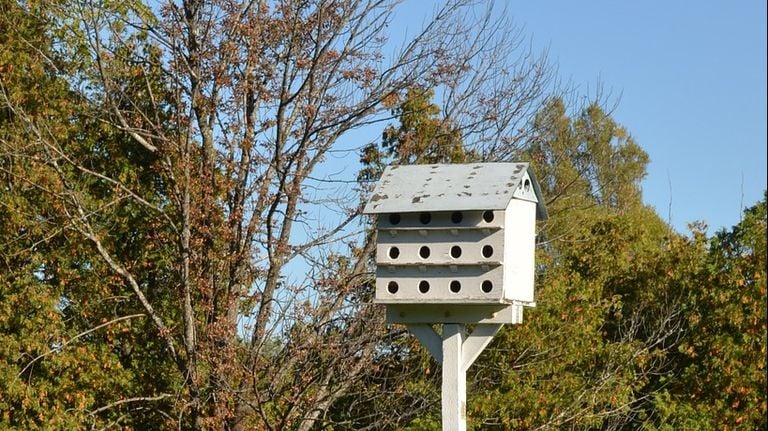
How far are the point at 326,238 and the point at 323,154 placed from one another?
813 millimetres

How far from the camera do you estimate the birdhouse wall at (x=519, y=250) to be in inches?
368

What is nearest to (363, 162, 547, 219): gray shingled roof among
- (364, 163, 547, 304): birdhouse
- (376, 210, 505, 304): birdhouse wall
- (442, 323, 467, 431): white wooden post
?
(364, 163, 547, 304): birdhouse

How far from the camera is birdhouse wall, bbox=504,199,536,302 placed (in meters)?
9.36

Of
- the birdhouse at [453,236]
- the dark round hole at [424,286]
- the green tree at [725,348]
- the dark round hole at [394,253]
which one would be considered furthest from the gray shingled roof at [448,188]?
the green tree at [725,348]

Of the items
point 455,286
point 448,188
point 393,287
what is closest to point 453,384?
point 455,286

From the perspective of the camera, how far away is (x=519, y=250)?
9.68m

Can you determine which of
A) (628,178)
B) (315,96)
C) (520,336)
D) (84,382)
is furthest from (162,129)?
(628,178)

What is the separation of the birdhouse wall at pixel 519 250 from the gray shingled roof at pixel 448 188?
7.7 inches

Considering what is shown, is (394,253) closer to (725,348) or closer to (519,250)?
(519,250)

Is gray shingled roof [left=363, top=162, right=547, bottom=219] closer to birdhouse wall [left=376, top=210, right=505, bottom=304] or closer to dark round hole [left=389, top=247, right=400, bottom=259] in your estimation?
birdhouse wall [left=376, top=210, right=505, bottom=304]

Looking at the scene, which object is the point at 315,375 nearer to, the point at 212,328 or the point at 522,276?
the point at 212,328

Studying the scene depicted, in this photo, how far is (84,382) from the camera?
538 inches

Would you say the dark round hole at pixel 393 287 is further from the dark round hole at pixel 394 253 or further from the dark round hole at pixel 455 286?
the dark round hole at pixel 455 286

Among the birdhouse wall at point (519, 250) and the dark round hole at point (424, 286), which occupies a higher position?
the birdhouse wall at point (519, 250)
